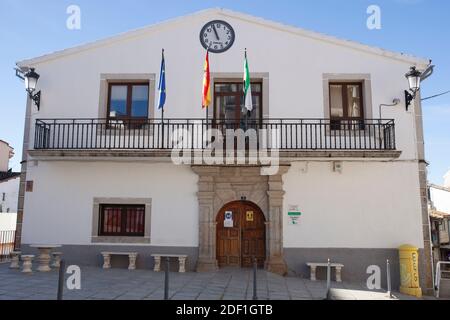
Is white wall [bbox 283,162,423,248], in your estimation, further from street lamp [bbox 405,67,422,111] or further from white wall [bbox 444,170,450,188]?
white wall [bbox 444,170,450,188]

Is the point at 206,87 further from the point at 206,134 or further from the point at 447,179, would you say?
the point at 447,179

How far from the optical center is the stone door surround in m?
10.5

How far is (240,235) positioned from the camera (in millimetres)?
10992

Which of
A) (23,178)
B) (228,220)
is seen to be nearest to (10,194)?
(23,178)

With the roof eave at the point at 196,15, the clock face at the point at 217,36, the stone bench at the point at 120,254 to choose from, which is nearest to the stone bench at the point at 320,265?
the stone bench at the point at 120,254

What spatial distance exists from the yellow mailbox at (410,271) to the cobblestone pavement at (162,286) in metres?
1.20

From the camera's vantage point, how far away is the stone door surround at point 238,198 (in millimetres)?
10523

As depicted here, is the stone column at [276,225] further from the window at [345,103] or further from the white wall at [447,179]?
the white wall at [447,179]

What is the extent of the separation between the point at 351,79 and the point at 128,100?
6177mm

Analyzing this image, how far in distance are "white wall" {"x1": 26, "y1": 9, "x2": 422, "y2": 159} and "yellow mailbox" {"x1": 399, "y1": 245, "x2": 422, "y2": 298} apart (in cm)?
258

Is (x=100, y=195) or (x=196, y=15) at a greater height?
(x=196, y=15)

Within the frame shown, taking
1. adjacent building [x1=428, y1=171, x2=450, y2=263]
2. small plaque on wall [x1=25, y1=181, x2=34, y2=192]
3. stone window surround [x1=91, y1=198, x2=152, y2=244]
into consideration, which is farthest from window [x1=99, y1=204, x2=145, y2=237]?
adjacent building [x1=428, y1=171, x2=450, y2=263]

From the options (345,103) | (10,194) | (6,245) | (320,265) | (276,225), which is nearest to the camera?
(320,265)
